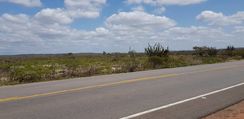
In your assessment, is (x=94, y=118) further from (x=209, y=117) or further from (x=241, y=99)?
(x=241, y=99)

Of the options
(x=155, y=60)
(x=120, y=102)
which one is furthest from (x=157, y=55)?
(x=120, y=102)

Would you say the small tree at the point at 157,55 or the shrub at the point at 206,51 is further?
the shrub at the point at 206,51

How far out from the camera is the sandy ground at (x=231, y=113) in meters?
9.45

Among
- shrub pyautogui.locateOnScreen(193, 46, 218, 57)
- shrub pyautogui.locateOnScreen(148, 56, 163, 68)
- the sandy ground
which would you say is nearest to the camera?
the sandy ground

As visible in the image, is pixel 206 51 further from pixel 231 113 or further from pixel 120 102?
pixel 231 113

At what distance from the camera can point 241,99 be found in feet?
41.1

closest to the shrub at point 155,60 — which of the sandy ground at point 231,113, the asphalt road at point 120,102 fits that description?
the asphalt road at point 120,102

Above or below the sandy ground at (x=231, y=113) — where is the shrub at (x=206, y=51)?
above

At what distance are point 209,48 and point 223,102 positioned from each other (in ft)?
201

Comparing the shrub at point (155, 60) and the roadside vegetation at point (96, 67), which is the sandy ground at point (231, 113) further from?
the shrub at point (155, 60)

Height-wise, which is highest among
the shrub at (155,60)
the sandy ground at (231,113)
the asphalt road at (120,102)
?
the shrub at (155,60)

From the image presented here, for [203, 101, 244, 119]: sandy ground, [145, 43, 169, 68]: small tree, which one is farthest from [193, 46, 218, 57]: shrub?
[203, 101, 244, 119]: sandy ground

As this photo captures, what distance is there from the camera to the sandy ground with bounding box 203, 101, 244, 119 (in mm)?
9445

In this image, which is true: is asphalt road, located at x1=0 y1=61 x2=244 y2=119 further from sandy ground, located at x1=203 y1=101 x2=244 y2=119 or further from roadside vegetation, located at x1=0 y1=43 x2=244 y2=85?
roadside vegetation, located at x1=0 y1=43 x2=244 y2=85
